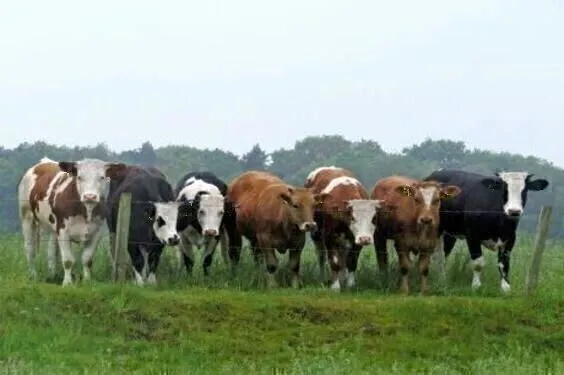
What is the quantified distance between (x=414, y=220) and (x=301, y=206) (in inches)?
70.9

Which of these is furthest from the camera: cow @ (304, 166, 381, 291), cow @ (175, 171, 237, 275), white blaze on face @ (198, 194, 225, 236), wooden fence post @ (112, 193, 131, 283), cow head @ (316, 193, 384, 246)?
cow @ (175, 171, 237, 275)

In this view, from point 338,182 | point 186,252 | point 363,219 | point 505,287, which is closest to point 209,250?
point 186,252

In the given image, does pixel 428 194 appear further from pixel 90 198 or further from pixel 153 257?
pixel 90 198

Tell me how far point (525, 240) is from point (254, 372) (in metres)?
19.6

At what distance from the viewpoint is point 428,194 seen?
1767 cm

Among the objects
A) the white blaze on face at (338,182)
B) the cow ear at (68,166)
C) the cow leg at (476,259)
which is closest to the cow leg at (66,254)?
the cow ear at (68,166)

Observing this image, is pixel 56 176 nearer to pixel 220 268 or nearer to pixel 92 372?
pixel 220 268

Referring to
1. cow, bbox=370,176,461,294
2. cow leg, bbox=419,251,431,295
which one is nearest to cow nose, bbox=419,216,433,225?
cow, bbox=370,176,461,294

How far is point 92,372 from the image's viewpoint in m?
11.7

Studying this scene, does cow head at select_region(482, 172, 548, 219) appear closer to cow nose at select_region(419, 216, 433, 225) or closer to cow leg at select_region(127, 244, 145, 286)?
cow nose at select_region(419, 216, 433, 225)

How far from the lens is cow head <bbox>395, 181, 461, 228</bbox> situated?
17.5 m

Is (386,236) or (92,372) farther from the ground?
(386,236)

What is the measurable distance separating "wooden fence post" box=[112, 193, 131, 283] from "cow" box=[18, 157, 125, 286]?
4.32 feet

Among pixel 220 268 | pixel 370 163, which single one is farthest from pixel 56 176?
pixel 370 163
